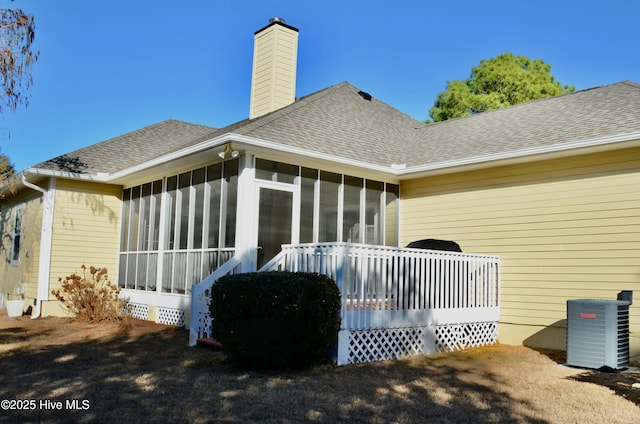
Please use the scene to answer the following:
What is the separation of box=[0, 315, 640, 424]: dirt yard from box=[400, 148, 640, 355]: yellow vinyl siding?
1195 mm

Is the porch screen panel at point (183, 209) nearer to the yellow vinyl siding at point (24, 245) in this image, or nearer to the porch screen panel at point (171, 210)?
the porch screen panel at point (171, 210)

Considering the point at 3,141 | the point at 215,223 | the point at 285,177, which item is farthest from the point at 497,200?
the point at 3,141

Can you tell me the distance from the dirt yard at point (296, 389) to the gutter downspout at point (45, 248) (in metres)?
3.99

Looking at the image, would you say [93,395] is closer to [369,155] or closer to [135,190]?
[369,155]

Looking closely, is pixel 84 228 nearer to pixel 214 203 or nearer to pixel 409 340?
pixel 214 203

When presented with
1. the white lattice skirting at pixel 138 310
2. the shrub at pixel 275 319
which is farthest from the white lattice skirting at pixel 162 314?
the shrub at pixel 275 319

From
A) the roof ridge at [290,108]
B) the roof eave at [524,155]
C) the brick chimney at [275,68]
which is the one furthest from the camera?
the brick chimney at [275,68]

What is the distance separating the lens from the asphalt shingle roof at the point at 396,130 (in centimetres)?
951

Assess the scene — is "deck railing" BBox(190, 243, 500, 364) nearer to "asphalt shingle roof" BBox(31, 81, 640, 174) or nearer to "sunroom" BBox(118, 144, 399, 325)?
"sunroom" BBox(118, 144, 399, 325)

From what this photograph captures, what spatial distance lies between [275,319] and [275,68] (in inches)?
333

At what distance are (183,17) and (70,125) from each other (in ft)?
22.9

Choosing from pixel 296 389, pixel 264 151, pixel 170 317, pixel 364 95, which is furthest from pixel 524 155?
pixel 170 317

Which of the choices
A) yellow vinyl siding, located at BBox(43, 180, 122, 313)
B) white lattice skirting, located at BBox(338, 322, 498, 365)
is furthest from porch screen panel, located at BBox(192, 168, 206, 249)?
white lattice skirting, located at BBox(338, 322, 498, 365)

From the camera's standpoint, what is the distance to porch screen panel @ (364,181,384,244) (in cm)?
1104
